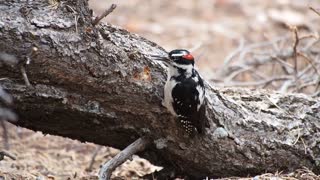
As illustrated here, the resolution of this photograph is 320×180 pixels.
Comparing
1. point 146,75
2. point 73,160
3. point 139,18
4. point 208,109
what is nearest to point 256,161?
point 208,109

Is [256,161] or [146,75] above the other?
[146,75]

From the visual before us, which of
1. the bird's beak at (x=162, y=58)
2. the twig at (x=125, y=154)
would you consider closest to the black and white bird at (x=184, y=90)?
the bird's beak at (x=162, y=58)

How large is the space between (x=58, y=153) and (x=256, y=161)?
7.79ft

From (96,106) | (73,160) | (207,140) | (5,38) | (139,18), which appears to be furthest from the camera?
(139,18)

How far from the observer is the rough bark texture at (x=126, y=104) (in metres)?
3.29

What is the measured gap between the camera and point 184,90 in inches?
142

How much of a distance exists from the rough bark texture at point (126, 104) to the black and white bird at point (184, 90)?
0.30 ft

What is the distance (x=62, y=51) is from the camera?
3.32 metres

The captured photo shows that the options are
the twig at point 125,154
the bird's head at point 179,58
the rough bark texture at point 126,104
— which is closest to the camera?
the rough bark texture at point 126,104

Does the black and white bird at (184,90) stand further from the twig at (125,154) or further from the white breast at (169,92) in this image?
the twig at (125,154)

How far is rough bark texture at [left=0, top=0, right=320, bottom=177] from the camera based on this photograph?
3.29 metres

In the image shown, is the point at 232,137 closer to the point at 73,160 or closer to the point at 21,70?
the point at 21,70

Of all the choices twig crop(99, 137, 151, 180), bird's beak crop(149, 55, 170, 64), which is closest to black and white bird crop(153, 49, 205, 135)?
bird's beak crop(149, 55, 170, 64)

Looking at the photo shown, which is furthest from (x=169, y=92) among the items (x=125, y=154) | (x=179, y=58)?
(x=125, y=154)
